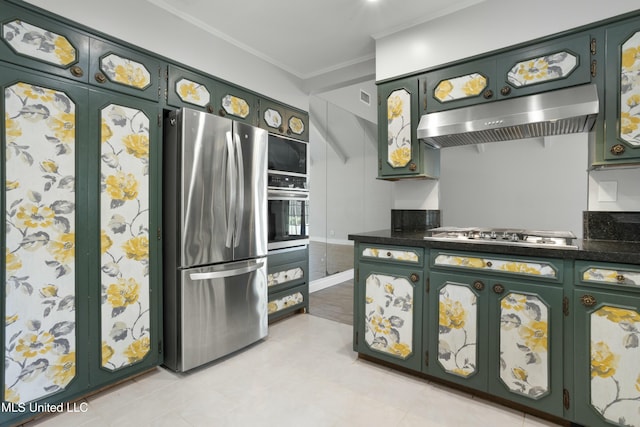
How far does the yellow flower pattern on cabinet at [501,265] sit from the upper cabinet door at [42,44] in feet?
8.35

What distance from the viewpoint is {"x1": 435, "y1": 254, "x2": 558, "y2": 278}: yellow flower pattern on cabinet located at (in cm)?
171

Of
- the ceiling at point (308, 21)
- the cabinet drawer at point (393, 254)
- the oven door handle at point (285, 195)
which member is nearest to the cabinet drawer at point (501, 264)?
the cabinet drawer at point (393, 254)

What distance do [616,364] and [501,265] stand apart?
67cm

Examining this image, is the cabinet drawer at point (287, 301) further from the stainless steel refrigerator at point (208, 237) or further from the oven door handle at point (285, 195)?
the oven door handle at point (285, 195)

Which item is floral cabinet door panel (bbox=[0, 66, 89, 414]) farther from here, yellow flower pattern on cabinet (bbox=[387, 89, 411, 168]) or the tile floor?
yellow flower pattern on cabinet (bbox=[387, 89, 411, 168])

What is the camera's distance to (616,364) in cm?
154

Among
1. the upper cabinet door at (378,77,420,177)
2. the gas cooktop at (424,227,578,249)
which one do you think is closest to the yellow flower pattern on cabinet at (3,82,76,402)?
the upper cabinet door at (378,77,420,177)

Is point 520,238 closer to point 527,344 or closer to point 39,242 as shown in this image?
point 527,344

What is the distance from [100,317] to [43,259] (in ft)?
1.59

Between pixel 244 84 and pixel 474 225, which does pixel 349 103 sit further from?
pixel 474 225

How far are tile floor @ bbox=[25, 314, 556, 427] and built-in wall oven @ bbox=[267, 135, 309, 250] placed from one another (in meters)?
1.21

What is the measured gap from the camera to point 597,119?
189cm

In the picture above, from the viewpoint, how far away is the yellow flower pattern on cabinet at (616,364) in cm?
150

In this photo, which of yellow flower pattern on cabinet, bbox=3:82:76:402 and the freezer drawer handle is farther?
the freezer drawer handle
